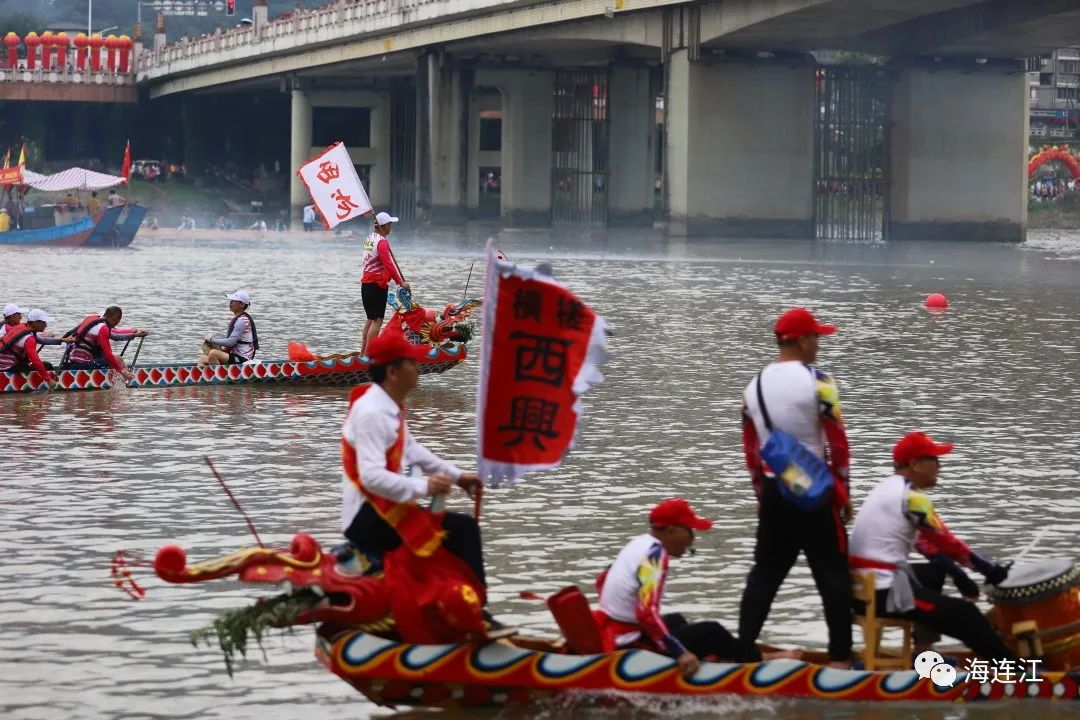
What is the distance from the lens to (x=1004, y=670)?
8.32 m

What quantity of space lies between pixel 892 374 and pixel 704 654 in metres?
14.2

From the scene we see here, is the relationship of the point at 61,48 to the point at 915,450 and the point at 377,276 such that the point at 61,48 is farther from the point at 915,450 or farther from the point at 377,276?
the point at 915,450

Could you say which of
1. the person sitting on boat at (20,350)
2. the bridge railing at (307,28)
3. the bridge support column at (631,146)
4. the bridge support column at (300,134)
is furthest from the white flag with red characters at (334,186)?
the bridge support column at (300,134)

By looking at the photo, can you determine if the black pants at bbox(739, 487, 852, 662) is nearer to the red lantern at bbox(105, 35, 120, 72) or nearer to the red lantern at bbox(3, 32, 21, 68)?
the red lantern at bbox(3, 32, 21, 68)

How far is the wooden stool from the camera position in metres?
8.32

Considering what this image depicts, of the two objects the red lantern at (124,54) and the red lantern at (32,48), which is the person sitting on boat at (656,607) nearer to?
the red lantern at (32,48)

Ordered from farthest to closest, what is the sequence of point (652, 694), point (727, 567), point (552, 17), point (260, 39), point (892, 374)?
1. point (260, 39)
2. point (552, 17)
3. point (892, 374)
4. point (727, 567)
5. point (652, 694)

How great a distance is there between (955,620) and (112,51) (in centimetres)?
10927

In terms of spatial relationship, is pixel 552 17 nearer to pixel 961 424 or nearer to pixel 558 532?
pixel 961 424

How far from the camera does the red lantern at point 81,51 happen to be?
110m

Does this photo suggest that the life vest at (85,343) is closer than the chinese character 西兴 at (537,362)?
No

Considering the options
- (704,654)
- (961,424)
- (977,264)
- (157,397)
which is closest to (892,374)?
(961,424)

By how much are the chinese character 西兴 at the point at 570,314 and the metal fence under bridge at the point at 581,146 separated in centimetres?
7118

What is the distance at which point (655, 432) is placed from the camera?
1692 cm
